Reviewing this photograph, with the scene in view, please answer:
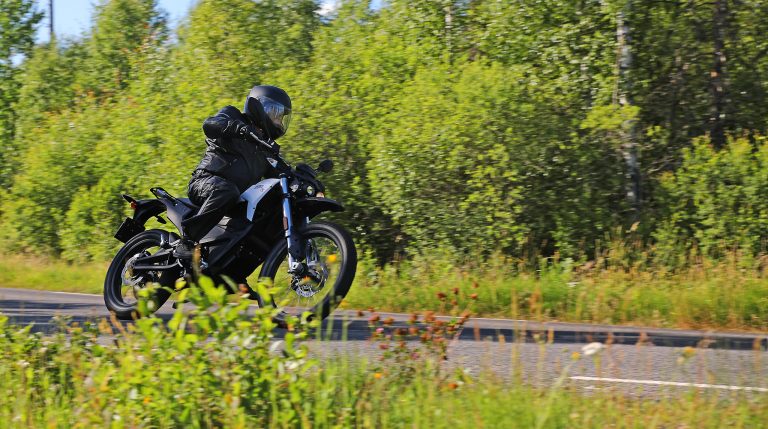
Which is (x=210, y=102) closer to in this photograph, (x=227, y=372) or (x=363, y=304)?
(x=363, y=304)

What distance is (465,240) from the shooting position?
1476 centimetres

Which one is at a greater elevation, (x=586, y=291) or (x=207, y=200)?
(x=207, y=200)

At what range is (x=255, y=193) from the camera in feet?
26.6

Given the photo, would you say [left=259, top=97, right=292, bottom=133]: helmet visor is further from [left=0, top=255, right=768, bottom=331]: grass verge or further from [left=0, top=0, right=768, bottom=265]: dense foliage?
[left=0, top=0, right=768, bottom=265]: dense foliage

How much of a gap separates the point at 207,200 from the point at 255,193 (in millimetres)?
425

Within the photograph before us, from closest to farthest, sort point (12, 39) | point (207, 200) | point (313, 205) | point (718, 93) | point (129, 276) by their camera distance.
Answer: point (313, 205)
point (207, 200)
point (129, 276)
point (718, 93)
point (12, 39)

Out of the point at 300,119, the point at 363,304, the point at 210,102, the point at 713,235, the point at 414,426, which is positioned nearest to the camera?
the point at 414,426

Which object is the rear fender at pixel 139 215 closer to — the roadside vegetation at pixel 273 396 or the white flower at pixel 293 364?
the roadside vegetation at pixel 273 396

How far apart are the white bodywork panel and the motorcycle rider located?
4.0 inches

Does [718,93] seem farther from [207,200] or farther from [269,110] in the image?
[207,200]

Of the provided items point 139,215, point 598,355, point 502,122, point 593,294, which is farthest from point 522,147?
point 598,355

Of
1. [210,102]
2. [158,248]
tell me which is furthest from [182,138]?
[158,248]

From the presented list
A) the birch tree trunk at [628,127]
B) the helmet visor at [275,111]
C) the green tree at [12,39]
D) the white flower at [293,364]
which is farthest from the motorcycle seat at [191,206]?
the green tree at [12,39]

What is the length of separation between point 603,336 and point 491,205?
243 inches
